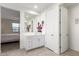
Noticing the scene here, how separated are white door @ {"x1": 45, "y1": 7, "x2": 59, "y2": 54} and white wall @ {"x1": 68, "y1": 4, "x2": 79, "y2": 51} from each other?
0.36 metres

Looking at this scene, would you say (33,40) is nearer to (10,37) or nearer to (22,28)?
(22,28)

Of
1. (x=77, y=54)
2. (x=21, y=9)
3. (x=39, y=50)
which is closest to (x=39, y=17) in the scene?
(x=21, y=9)

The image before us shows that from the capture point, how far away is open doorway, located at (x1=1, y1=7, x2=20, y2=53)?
76.5 inches

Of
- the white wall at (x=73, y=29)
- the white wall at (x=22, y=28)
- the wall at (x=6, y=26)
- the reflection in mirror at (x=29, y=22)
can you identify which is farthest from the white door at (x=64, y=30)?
the wall at (x=6, y=26)

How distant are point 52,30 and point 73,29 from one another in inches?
20.2

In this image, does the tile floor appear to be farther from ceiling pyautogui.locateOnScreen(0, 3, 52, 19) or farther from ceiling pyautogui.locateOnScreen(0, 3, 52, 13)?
ceiling pyautogui.locateOnScreen(0, 3, 52, 13)

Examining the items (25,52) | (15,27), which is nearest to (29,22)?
(15,27)

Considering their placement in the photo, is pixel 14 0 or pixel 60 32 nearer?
pixel 14 0

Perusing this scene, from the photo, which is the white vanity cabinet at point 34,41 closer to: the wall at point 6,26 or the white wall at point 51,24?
the white wall at point 51,24

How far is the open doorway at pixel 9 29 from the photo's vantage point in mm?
1944

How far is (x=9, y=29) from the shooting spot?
197 cm

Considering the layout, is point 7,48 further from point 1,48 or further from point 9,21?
point 9,21

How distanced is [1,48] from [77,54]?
173 centimetres

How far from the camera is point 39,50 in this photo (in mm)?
2008
